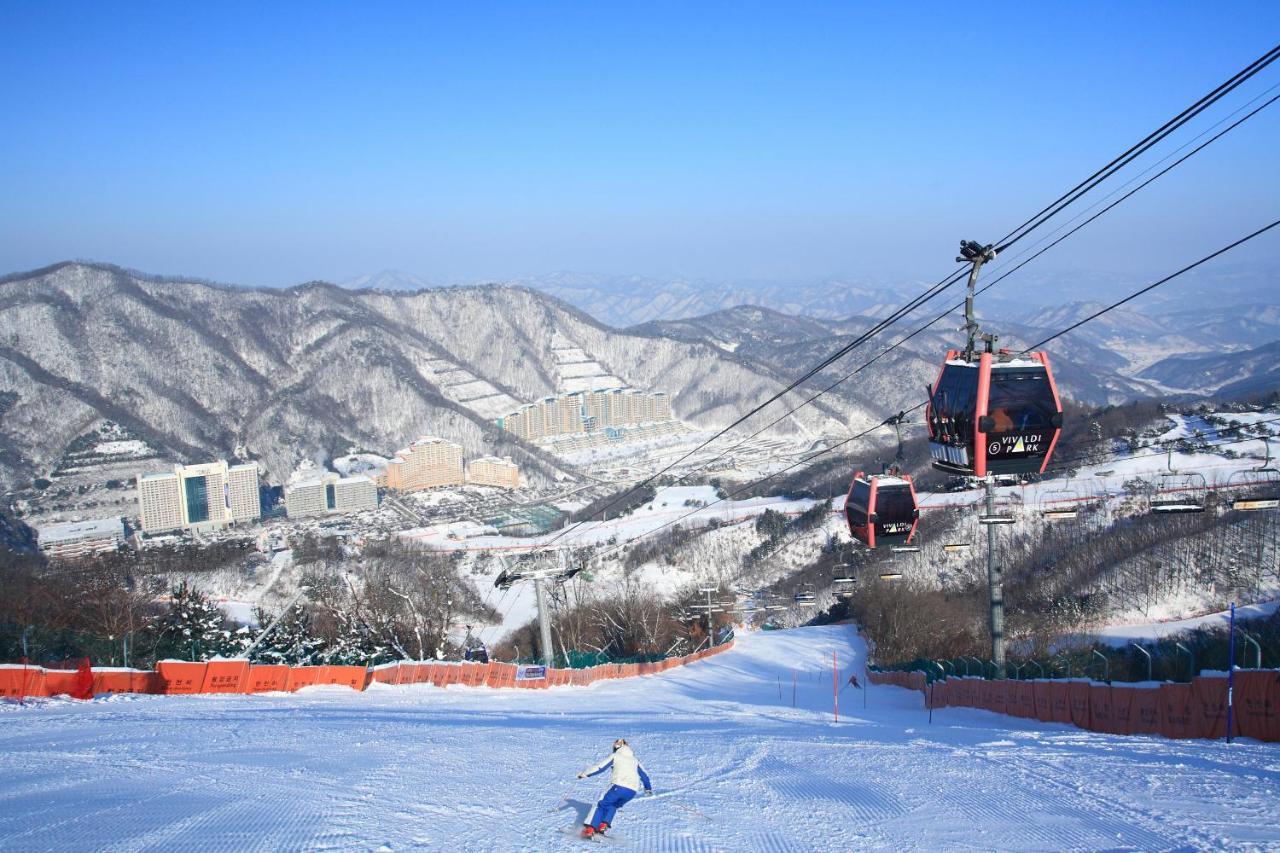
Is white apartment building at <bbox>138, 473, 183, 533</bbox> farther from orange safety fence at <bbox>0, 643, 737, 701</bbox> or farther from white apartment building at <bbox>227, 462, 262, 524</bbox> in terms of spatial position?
orange safety fence at <bbox>0, 643, 737, 701</bbox>

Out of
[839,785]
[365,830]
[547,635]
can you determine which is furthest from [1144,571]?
[365,830]

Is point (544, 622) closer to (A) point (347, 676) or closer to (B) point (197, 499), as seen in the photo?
(A) point (347, 676)

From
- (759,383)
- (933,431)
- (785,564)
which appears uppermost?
(759,383)

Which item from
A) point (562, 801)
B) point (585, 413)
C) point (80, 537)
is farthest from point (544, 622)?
point (585, 413)

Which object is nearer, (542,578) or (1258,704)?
(1258,704)

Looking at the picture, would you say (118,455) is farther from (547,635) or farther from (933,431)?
(933,431)

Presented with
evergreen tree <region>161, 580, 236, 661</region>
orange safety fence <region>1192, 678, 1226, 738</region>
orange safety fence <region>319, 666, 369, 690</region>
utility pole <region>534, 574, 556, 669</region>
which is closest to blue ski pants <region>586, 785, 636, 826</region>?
orange safety fence <region>1192, 678, 1226, 738</region>
